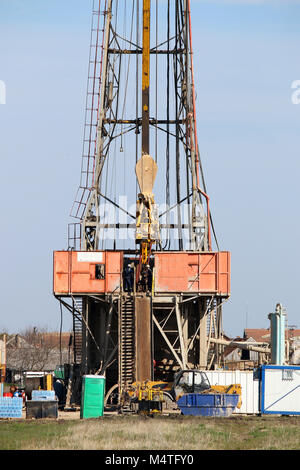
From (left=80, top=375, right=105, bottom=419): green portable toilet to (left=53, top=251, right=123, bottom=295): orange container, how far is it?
41.2ft

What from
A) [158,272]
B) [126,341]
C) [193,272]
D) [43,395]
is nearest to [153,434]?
[43,395]

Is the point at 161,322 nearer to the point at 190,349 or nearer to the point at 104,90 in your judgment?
the point at 190,349

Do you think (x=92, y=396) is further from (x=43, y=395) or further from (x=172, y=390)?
(x=172, y=390)

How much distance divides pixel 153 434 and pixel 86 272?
22425 millimetres

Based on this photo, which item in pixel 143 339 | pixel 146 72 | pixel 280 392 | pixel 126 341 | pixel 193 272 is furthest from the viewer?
pixel 146 72

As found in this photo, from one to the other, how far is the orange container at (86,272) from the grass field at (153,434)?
14095 mm

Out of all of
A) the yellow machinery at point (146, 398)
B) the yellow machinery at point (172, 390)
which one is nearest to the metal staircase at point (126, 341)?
the yellow machinery at point (146, 398)

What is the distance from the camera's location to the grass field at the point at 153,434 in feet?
100

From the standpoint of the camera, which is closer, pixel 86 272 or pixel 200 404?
pixel 200 404

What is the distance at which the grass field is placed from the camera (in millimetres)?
30484

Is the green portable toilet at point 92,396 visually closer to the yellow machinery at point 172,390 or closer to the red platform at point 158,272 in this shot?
the yellow machinery at point 172,390

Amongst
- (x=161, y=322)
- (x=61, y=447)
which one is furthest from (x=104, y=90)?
(x=61, y=447)

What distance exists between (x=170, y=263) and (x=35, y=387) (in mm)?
10095

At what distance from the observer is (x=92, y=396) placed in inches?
1665
